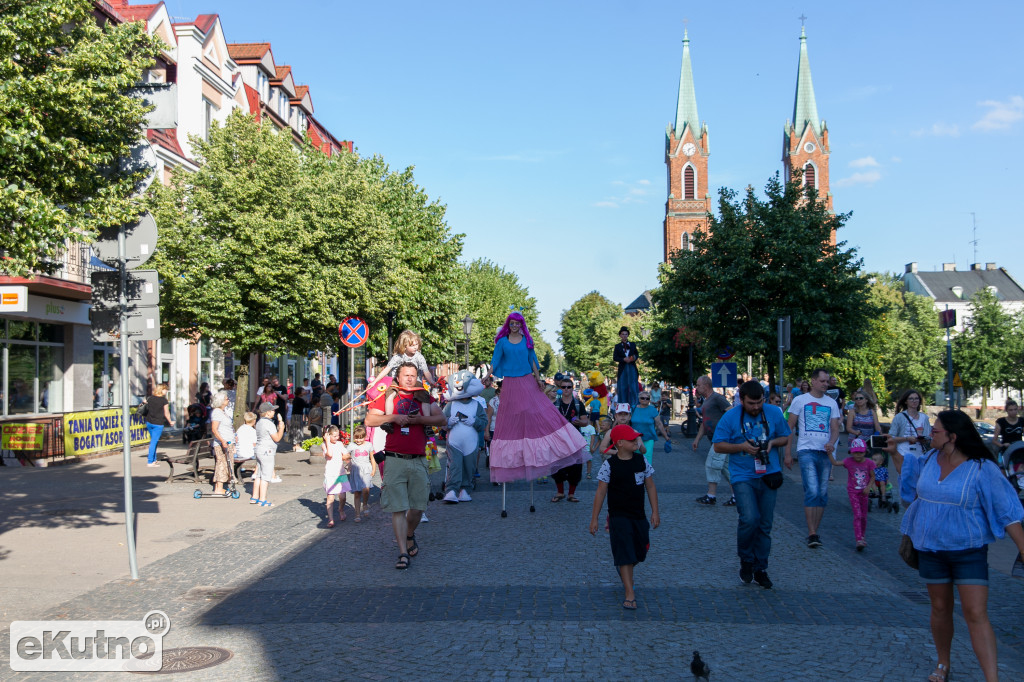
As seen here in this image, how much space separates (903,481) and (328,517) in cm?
776

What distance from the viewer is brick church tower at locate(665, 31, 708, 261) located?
107 metres

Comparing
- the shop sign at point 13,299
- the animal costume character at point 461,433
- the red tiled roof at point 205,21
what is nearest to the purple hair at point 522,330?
the animal costume character at point 461,433

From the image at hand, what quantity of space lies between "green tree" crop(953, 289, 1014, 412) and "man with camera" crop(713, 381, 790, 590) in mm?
64983

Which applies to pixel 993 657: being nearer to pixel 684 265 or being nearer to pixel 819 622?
pixel 819 622

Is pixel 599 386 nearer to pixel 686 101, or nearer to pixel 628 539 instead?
pixel 628 539

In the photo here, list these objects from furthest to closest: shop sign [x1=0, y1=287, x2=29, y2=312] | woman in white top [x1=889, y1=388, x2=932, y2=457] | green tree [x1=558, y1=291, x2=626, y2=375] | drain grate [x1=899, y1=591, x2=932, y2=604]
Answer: green tree [x1=558, y1=291, x2=626, y2=375] → shop sign [x1=0, y1=287, x2=29, y2=312] → woman in white top [x1=889, y1=388, x2=932, y2=457] → drain grate [x1=899, y1=591, x2=932, y2=604]

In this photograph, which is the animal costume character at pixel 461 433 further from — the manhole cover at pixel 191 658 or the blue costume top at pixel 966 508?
the blue costume top at pixel 966 508

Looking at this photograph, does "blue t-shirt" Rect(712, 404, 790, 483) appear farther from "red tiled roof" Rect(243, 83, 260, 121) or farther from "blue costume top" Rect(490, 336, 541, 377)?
"red tiled roof" Rect(243, 83, 260, 121)

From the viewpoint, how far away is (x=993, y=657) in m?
4.80

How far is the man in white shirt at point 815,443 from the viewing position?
Result: 9.58m

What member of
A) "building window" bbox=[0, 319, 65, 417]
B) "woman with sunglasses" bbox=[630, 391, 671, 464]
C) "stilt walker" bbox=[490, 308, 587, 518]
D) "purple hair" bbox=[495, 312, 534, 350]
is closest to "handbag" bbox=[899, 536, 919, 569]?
"stilt walker" bbox=[490, 308, 587, 518]

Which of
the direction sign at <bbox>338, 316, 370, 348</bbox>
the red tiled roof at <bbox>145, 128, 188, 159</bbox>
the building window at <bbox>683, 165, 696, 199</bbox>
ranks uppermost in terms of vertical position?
the building window at <bbox>683, 165, 696, 199</bbox>

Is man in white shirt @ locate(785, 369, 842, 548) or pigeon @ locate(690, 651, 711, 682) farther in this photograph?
man in white shirt @ locate(785, 369, 842, 548)

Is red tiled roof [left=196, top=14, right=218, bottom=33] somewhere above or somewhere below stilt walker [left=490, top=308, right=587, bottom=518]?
above
